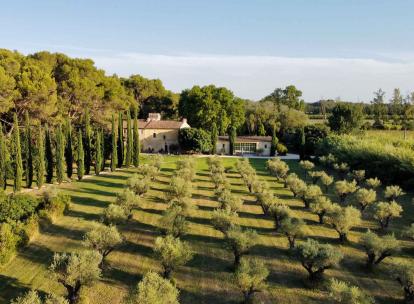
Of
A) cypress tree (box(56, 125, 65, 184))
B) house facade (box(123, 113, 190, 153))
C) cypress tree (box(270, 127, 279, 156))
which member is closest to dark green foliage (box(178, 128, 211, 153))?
house facade (box(123, 113, 190, 153))

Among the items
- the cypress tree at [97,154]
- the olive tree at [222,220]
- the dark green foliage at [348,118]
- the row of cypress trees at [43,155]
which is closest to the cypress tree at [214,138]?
the dark green foliage at [348,118]

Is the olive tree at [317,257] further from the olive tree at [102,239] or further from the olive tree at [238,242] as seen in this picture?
the olive tree at [102,239]

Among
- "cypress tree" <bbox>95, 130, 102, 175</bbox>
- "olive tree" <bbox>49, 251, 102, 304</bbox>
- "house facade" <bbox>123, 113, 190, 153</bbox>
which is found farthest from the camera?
"house facade" <bbox>123, 113, 190, 153</bbox>

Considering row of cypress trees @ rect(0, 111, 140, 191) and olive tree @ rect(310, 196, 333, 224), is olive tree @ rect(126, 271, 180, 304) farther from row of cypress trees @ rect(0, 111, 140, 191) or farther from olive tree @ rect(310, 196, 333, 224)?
row of cypress trees @ rect(0, 111, 140, 191)

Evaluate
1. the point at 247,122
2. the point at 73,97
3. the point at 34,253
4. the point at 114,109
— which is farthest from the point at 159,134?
the point at 34,253

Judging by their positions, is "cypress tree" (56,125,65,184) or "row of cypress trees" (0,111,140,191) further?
"cypress tree" (56,125,65,184)

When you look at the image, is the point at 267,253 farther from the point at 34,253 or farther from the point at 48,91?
the point at 48,91
